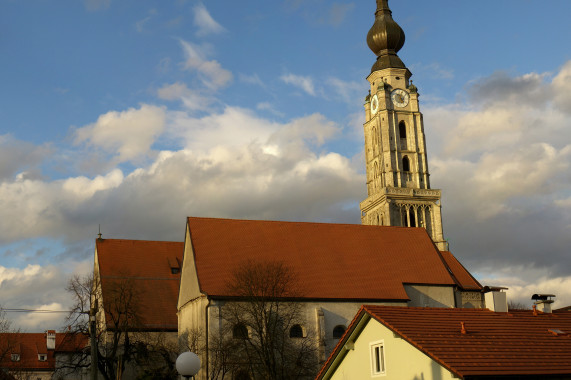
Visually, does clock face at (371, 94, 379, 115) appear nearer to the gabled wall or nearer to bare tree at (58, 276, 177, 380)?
bare tree at (58, 276, 177, 380)

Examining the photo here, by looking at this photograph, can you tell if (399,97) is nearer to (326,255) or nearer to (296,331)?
(326,255)

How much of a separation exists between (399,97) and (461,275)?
98.1 ft

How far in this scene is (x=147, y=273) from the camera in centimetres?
4994

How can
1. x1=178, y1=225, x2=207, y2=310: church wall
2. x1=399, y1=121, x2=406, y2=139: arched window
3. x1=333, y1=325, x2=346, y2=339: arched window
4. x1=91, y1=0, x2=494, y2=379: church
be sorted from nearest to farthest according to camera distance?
x1=91, y1=0, x2=494, y2=379: church → x1=333, y1=325, x2=346, y2=339: arched window → x1=178, y1=225, x2=207, y2=310: church wall → x1=399, y1=121, x2=406, y2=139: arched window

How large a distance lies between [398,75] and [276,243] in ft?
121

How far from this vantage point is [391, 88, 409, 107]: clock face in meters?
73.9

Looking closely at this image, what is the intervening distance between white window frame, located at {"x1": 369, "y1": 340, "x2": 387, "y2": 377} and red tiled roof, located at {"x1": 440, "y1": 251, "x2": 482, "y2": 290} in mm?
26070

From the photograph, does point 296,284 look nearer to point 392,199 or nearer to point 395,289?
point 395,289

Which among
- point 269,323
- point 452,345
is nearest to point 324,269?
point 269,323

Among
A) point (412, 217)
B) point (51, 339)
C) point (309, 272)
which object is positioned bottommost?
point (51, 339)

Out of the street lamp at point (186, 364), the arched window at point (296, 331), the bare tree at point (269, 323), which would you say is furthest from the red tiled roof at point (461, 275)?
the street lamp at point (186, 364)

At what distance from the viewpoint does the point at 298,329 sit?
39.8m

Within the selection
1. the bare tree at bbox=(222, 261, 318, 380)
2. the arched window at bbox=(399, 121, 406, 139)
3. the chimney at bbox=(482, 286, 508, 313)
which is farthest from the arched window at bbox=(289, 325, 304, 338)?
the arched window at bbox=(399, 121, 406, 139)

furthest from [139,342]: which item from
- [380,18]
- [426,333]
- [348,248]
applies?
[380,18]
